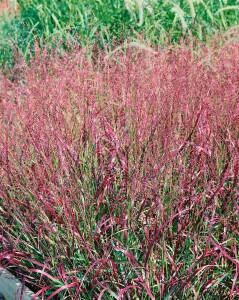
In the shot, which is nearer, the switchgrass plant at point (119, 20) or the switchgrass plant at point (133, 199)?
the switchgrass plant at point (133, 199)

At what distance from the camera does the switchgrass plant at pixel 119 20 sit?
523 centimetres

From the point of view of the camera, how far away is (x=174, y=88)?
3.08 m

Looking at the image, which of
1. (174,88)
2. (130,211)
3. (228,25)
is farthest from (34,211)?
(228,25)

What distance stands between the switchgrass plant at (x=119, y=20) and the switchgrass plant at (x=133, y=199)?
77.3 inches

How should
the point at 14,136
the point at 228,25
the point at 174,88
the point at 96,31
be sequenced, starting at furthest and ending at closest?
the point at 228,25, the point at 96,31, the point at 14,136, the point at 174,88

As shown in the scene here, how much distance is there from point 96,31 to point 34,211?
8.95 ft

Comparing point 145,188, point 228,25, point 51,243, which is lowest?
point 228,25

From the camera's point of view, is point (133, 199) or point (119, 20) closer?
point (133, 199)

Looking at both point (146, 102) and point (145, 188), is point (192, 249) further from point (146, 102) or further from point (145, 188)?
point (146, 102)

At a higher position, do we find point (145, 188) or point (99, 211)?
point (145, 188)

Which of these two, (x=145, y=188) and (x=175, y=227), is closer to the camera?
(x=145, y=188)

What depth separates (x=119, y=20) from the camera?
543cm

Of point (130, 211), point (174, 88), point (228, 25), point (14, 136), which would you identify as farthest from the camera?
point (228, 25)

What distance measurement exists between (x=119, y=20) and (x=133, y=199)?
10.8 feet
